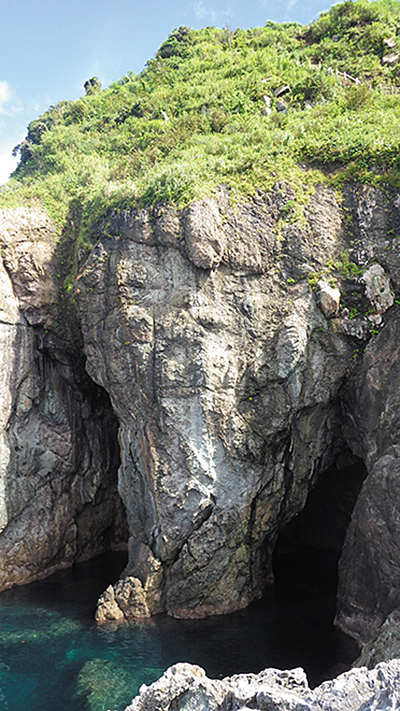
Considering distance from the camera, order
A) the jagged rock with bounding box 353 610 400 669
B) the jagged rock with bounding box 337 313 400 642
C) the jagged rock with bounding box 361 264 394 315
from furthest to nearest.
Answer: the jagged rock with bounding box 361 264 394 315
the jagged rock with bounding box 337 313 400 642
the jagged rock with bounding box 353 610 400 669

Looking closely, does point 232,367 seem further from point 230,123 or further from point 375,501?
point 230,123

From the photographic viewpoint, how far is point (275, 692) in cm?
747

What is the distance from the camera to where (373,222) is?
1781 cm

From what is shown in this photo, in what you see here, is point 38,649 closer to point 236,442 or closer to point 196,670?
point 196,670

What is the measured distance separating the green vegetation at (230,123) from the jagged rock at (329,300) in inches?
157

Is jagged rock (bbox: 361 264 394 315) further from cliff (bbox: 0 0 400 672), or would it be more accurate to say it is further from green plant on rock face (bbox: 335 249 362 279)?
green plant on rock face (bbox: 335 249 362 279)

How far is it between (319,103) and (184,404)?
1914 centimetres

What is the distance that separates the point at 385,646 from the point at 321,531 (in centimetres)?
1406

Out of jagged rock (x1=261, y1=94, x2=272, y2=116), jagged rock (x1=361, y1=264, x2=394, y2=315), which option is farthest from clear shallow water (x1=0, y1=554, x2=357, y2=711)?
jagged rock (x1=261, y1=94, x2=272, y2=116)

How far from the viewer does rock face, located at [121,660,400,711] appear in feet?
22.7

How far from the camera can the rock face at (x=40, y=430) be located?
2083 cm

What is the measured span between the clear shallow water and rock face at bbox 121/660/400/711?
512 cm

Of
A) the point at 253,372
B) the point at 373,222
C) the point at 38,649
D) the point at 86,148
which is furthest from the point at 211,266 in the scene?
the point at 86,148

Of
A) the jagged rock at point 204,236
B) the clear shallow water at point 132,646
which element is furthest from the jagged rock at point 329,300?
the clear shallow water at point 132,646
